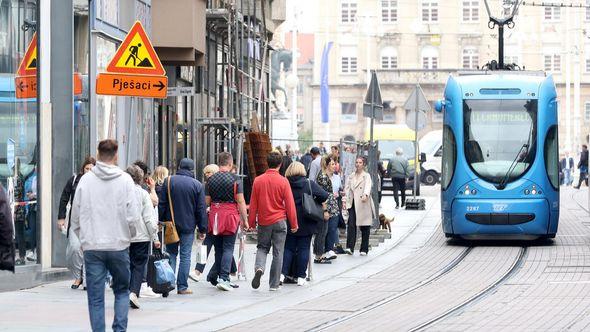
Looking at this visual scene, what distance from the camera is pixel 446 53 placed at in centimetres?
11675

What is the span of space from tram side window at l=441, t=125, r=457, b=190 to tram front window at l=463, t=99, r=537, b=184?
25cm

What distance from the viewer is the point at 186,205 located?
58.4ft

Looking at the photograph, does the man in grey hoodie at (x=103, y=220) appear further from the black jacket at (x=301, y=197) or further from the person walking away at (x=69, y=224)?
the black jacket at (x=301, y=197)

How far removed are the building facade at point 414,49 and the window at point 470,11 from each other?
0.25 feet

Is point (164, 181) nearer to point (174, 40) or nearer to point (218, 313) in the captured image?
point (218, 313)

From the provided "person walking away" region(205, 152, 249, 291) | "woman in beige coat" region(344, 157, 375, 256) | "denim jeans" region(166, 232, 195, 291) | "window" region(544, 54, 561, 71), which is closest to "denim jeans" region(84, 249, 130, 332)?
"denim jeans" region(166, 232, 195, 291)

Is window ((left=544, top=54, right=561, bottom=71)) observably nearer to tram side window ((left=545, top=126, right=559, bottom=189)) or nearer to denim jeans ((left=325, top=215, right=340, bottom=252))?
tram side window ((left=545, top=126, right=559, bottom=189))

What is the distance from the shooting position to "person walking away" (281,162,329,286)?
19.4 metres

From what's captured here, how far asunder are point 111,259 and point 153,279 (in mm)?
4309

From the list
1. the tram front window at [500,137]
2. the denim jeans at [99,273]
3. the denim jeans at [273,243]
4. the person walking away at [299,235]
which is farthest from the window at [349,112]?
the denim jeans at [99,273]

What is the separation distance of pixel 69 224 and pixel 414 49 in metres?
101

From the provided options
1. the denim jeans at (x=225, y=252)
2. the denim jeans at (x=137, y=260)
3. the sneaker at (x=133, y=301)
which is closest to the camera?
the denim jeans at (x=137, y=260)

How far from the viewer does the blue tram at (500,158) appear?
26141 mm

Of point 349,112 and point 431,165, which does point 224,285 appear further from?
point 349,112
